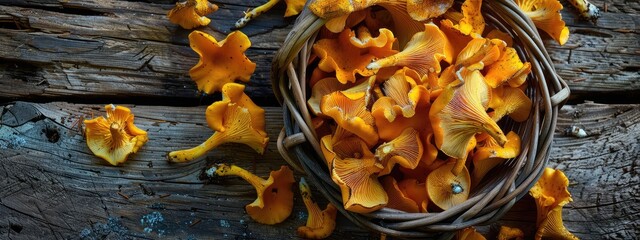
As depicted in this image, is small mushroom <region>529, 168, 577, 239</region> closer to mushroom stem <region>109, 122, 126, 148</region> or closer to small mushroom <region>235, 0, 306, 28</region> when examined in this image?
small mushroom <region>235, 0, 306, 28</region>

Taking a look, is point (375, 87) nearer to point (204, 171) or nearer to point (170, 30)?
point (204, 171)

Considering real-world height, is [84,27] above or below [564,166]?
above

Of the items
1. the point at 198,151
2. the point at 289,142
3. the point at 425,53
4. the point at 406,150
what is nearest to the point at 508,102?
the point at 425,53

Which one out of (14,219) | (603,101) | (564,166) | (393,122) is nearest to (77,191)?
(14,219)

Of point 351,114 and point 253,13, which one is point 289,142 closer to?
point 351,114

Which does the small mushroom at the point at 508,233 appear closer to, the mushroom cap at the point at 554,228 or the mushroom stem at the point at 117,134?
the mushroom cap at the point at 554,228

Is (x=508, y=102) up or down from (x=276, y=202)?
up

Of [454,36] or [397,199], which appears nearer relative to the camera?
[397,199]

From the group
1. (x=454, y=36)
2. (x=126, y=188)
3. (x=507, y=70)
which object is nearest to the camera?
(x=507, y=70)
